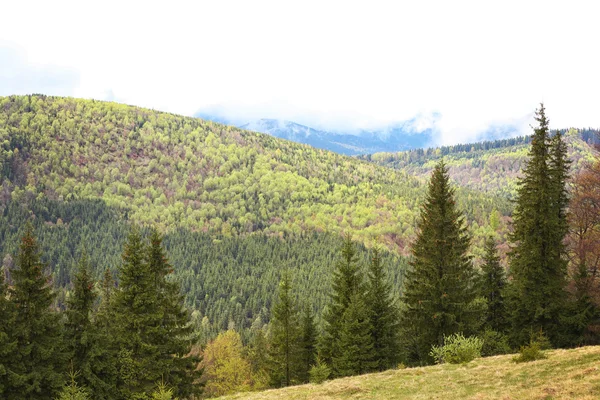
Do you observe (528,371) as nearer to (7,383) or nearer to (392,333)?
(392,333)

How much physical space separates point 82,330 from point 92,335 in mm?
1194

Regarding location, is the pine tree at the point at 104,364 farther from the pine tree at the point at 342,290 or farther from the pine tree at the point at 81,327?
the pine tree at the point at 342,290

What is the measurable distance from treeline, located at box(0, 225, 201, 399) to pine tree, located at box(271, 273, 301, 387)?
10832 mm

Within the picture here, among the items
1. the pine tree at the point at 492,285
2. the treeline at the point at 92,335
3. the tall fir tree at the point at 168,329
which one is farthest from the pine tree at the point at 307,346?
the pine tree at the point at 492,285

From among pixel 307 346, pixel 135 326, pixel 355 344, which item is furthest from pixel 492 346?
pixel 135 326

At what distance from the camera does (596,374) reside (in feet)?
46.9

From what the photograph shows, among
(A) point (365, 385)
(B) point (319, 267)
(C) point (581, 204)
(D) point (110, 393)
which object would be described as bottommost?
(B) point (319, 267)

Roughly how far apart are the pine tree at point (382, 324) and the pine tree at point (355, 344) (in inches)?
68.2

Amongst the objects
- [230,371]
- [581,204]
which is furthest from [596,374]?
[230,371]

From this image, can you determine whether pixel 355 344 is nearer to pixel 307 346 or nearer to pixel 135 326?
pixel 307 346

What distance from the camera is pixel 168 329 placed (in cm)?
3269

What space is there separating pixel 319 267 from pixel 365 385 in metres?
158

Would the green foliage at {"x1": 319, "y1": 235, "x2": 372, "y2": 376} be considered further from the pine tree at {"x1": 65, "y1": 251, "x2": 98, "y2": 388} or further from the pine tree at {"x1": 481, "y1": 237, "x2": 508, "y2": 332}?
the pine tree at {"x1": 65, "y1": 251, "x2": 98, "y2": 388}

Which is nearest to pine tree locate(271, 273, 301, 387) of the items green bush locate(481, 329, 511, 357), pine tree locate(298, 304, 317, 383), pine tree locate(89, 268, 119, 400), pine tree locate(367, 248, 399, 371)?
pine tree locate(298, 304, 317, 383)
